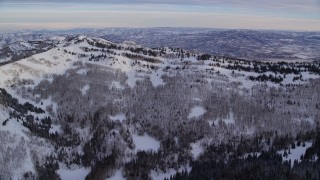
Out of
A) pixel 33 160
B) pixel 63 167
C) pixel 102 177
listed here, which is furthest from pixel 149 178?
pixel 33 160

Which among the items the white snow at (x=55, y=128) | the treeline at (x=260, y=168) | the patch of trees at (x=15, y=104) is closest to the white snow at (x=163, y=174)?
the treeline at (x=260, y=168)

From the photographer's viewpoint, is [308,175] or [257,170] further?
[257,170]

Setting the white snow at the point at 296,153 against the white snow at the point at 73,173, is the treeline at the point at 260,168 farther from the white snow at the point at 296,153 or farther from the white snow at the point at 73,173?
the white snow at the point at 73,173

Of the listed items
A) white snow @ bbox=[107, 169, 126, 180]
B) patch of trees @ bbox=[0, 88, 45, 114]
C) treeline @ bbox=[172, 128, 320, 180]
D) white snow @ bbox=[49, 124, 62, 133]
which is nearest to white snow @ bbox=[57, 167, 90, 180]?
white snow @ bbox=[107, 169, 126, 180]

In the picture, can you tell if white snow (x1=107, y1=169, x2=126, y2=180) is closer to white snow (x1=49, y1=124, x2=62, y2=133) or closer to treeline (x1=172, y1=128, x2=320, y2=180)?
treeline (x1=172, y1=128, x2=320, y2=180)

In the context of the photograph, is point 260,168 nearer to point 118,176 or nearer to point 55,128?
point 118,176

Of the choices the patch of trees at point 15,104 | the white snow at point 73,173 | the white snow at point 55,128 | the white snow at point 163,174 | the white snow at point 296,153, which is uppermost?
the patch of trees at point 15,104

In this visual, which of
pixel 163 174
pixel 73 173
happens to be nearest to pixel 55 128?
pixel 73 173

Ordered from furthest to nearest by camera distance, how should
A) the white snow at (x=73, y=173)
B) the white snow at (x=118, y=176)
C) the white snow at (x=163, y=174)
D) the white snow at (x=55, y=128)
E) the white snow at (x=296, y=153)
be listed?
the white snow at (x=55, y=128) < the white snow at (x=163, y=174) < the white snow at (x=118, y=176) < the white snow at (x=73, y=173) < the white snow at (x=296, y=153)

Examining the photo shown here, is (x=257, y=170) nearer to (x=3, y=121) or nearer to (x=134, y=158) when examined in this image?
(x=134, y=158)
